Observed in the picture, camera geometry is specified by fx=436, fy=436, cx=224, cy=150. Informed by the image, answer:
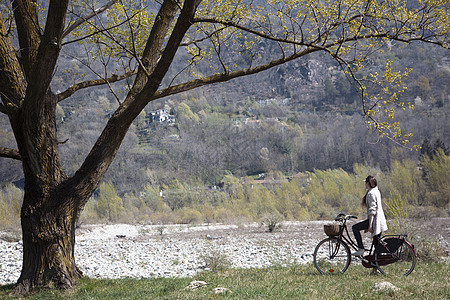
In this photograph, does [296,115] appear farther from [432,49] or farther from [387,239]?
[387,239]

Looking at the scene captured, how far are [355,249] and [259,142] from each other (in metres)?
90.8

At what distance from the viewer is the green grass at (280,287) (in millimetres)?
5590

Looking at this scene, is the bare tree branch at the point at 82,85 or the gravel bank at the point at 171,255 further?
the gravel bank at the point at 171,255

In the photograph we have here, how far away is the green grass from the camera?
5.59 m

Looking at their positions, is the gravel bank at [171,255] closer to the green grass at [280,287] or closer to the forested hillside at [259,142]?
the green grass at [280,287]

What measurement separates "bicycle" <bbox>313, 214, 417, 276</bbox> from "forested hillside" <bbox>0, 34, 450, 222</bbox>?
97.7 feet

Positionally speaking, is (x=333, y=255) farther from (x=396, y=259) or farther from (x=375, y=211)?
(x=375, y=211)

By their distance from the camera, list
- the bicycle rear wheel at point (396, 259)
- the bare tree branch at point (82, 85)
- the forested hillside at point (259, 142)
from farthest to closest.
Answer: the forested hillside at point (259, 142) → the bare tree branch at point (82, 85) → the bicycle rear wheel at point (396, 259)

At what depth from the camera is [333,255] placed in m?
7.49

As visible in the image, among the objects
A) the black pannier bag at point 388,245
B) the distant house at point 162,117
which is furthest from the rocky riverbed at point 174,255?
the distant house at point 162,117

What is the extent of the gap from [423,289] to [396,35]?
383 cm

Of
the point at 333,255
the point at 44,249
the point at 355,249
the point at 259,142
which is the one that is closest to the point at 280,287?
the point at 333,255

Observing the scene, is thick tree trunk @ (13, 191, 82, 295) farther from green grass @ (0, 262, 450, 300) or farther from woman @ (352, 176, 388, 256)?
woman @ (352, 176, 388, 256)

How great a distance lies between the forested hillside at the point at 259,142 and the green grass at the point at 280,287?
1190 inches
